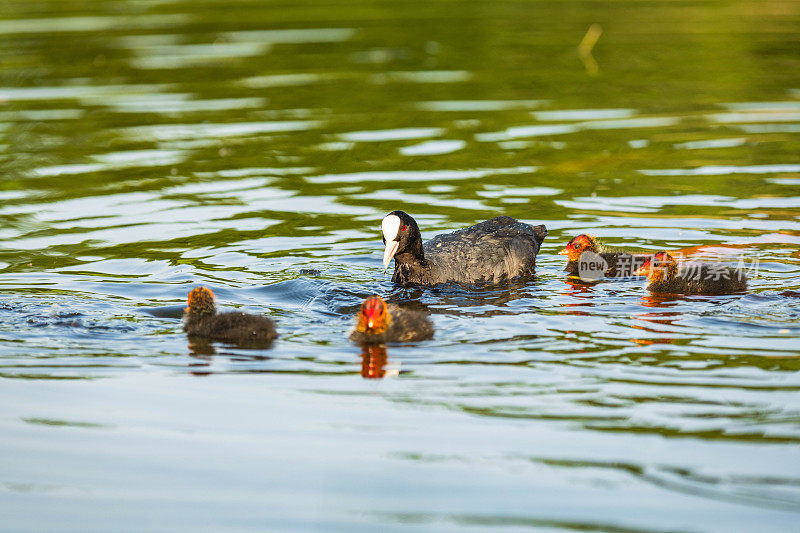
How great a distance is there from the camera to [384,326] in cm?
729

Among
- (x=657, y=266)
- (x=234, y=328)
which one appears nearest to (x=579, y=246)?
(x=657, y=266)

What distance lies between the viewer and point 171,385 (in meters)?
6.57

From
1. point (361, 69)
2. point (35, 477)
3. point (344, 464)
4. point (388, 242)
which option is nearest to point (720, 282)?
point (388, 242)

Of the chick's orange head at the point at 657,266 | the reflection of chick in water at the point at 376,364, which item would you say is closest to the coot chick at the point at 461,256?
the chick's orange head at the point at 657,266

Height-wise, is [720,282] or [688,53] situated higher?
[688,53]

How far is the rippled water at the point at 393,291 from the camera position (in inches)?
205

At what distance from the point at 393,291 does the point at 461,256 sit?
677 mm

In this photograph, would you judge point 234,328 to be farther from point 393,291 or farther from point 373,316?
point 393,291

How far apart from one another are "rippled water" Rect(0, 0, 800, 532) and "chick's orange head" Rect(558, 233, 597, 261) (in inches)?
12.1

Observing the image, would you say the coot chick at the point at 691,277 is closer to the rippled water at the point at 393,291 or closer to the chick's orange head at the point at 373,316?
the rippled water at the point at 393,291

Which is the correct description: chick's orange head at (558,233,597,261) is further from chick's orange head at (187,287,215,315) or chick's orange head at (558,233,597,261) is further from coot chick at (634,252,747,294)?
chick's orange head at (187,287,215,315)

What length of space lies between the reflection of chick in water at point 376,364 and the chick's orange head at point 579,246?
259 cm

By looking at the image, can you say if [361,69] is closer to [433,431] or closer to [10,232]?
[10,232]

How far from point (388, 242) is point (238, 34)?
48.6ft
